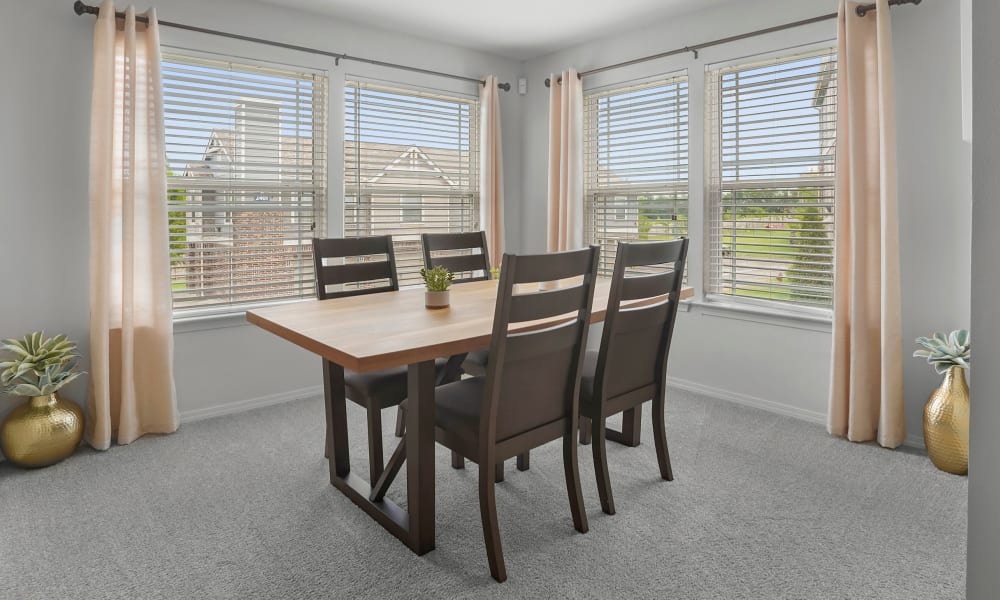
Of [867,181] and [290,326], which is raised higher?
[867,181]

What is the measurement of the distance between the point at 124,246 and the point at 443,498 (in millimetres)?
2039

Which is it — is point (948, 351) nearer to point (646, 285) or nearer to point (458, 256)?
point (646, 285)

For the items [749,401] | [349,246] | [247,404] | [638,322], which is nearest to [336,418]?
[349,246]

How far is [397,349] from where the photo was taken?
1.80m

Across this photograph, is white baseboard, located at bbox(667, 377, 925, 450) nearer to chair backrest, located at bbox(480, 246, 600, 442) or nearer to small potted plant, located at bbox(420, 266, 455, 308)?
chair backrest, located at bbox(480, 246, 600, 442)

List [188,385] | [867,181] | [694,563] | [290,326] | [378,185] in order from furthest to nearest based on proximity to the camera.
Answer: [378,185]
[188,385]
[867,181]
[290,326]
[694,563]

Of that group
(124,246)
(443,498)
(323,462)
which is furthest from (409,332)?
(124,246)

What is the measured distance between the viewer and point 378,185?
4.28 metres

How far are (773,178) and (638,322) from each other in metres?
1.79

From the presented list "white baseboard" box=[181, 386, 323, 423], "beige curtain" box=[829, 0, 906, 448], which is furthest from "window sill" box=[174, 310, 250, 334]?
"beige curtain" box=[829, 0, 906, 448]

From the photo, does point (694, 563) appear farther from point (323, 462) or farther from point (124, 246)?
point (124, 246)

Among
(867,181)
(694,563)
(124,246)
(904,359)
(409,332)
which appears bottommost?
(694,563)

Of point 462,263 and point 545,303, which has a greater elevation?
point 462,263

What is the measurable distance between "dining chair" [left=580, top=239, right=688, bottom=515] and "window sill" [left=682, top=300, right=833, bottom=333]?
1336 mm
